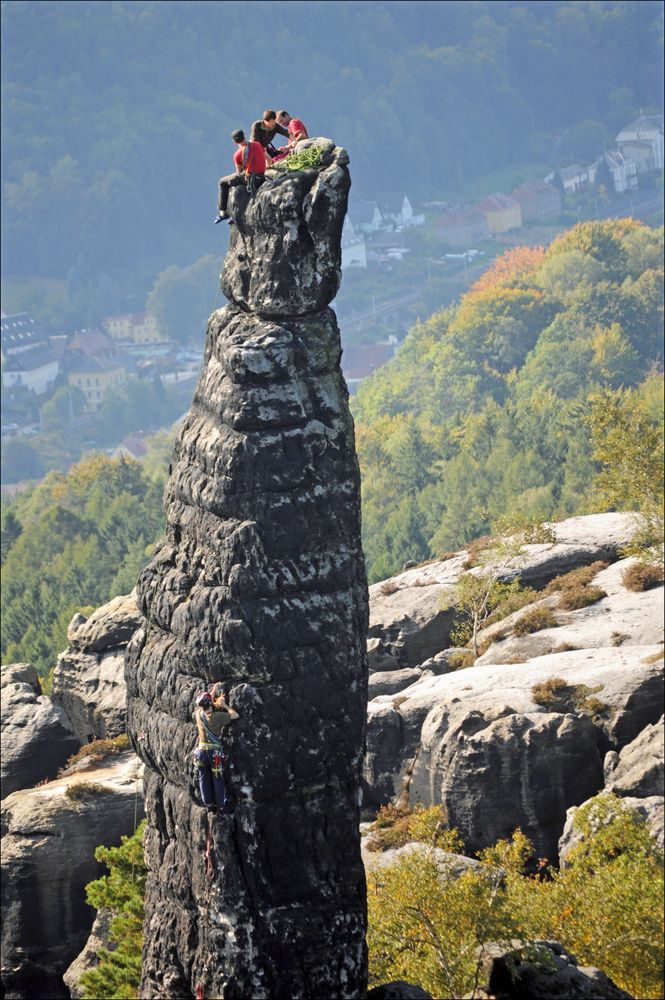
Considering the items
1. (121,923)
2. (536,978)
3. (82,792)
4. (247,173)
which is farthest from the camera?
(82,792)

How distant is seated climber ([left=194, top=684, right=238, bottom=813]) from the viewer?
1000 inches

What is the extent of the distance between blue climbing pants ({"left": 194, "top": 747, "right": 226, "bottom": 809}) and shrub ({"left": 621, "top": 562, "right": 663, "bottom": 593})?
38.3 metres

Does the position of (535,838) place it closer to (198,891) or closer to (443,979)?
(443,979)

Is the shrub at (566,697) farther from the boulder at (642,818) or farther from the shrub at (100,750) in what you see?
the shrub at (100,750)

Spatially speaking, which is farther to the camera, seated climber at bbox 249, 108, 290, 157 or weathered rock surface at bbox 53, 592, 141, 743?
weathered rock surface at bbox 53, 592, 141, 743

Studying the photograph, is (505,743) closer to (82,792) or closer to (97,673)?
(82,792)

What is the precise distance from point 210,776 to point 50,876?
2464cm

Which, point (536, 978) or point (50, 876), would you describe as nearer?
point (536, 978)

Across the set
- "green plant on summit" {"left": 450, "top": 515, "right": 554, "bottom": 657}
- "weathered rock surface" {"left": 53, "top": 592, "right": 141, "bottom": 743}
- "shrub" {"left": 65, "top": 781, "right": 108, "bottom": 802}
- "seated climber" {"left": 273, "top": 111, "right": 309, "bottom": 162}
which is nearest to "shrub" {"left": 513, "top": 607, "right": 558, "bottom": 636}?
"green plant on summit" {"left": 450, "top": 515, "right": 554, "bottom": 657}

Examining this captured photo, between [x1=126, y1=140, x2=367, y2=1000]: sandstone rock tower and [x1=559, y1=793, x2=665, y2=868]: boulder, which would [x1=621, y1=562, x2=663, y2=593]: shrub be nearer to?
[x1=559, y1=793, x2=665, y2=868]: boulder

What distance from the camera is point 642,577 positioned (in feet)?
203

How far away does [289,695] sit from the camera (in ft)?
84.3

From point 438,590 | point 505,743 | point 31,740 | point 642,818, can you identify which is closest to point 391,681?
point 438,590

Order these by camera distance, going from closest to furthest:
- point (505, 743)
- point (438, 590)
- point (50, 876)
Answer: point (505, 743) < point (50, 876) < point (438, 590)
